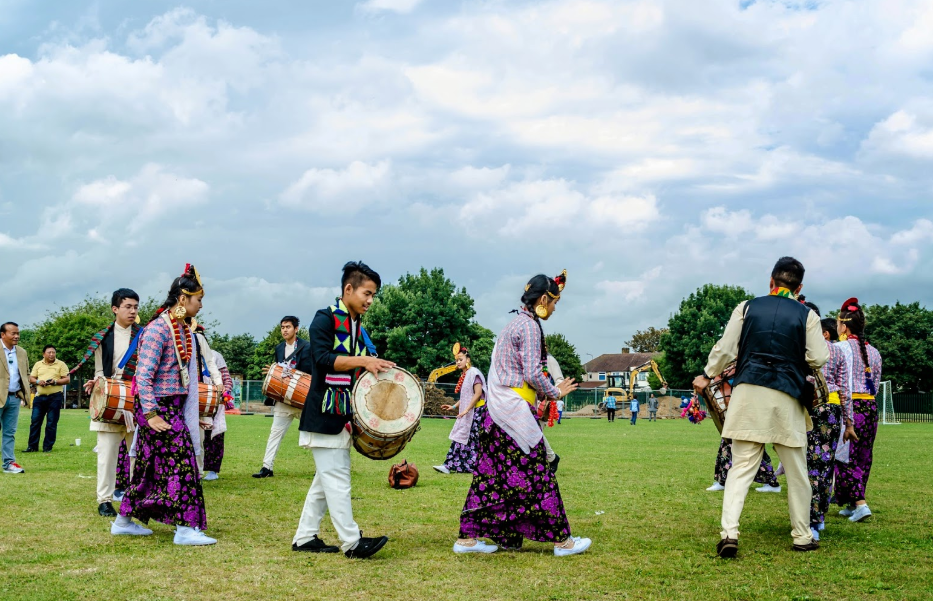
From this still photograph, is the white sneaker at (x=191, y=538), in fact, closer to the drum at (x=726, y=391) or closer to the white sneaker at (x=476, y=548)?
the white sneaker at (x=476, y=548)

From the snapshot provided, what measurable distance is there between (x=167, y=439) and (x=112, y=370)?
2082 mm

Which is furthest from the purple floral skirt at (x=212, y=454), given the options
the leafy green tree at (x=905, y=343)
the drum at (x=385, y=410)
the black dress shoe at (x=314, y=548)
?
the leafy green tree at (x=905, y=343)

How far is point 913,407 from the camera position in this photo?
1893 inches

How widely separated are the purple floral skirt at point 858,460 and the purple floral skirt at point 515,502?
3.47 m

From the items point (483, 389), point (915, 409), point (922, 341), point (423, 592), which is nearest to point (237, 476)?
point (483, 389)

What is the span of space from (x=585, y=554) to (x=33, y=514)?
5.12m

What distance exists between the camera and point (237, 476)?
11359 millimetres

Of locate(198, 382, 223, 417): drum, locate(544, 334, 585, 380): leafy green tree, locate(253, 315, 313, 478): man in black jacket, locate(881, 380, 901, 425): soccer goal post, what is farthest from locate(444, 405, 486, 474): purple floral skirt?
locate(544, 334, 585, 380): leafy green tree

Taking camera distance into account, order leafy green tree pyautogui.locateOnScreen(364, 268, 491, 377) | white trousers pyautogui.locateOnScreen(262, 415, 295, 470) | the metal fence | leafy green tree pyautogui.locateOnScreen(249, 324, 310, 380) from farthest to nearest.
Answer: leafy green tree pyautogui.locateOnScreen(249, 324, 310, 380) → leafy green tree pyautogui.locateOnScreen(364, 268, 491, 377) → the metal fence → white trousers pyautogui.locateOnScreen(262, 415, 295, 470)

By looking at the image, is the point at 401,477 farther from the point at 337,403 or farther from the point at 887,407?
the point at 887,407

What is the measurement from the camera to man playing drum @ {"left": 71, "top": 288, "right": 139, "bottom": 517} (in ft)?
25.4

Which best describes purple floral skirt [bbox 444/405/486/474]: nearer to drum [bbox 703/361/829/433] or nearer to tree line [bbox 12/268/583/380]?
drum [bbox 703/361/829/433]

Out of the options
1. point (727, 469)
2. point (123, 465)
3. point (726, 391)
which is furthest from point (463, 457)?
point (123, 465)

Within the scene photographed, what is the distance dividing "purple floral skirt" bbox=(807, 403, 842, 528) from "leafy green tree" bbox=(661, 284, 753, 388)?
201 feet
